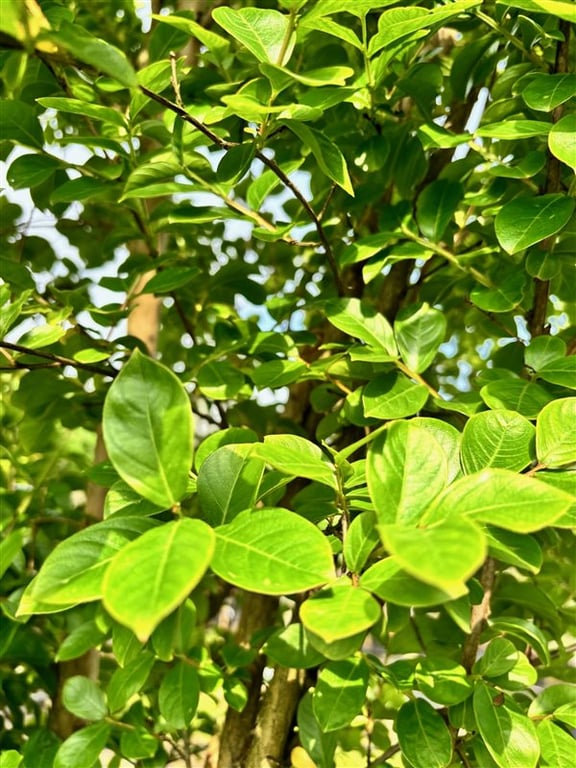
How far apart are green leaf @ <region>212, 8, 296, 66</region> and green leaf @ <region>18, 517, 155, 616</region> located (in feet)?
0.86

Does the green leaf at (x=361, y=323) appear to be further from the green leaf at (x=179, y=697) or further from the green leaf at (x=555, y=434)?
the green leaf at (x=179, y=697)

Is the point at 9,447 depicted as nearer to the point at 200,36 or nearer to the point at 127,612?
the point at 200,36

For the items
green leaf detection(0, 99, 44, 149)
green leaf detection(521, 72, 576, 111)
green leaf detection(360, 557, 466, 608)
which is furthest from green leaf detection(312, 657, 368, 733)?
green leaf detection(0, 99, 44, 149)

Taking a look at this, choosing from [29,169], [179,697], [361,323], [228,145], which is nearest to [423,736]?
[179,697]

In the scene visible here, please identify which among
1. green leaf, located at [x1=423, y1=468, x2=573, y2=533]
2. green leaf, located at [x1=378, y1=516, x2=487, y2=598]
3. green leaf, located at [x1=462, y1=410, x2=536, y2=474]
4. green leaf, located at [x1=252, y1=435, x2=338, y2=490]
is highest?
green leaf, located at [x1=378, y1=516, x2=487, y2=598]

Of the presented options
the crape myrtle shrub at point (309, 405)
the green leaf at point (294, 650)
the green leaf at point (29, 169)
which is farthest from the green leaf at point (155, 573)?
the green leaf at point (29, 169)

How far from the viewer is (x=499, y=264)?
21.5 inches

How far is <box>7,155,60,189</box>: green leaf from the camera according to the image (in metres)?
0.51

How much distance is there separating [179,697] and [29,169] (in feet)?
1.32

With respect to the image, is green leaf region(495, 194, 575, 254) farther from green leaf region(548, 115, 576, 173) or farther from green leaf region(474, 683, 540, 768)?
green leaf region(474, 683, 540, 768)

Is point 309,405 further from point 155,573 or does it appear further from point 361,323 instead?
point 155,573

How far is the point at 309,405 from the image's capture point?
2.43ft

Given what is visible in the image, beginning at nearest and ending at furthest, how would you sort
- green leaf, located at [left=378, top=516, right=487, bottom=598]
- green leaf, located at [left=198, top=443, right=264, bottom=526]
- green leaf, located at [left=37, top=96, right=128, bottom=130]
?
green leaf, located at [left=378, top=516, right=487, bottom=598] → green leaf, located at [left=198, top=443, right=264, bottom=526] → green leaf, located at [left=37, top=96, right=128, bottom=130]

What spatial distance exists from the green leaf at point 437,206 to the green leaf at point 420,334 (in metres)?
0.06
